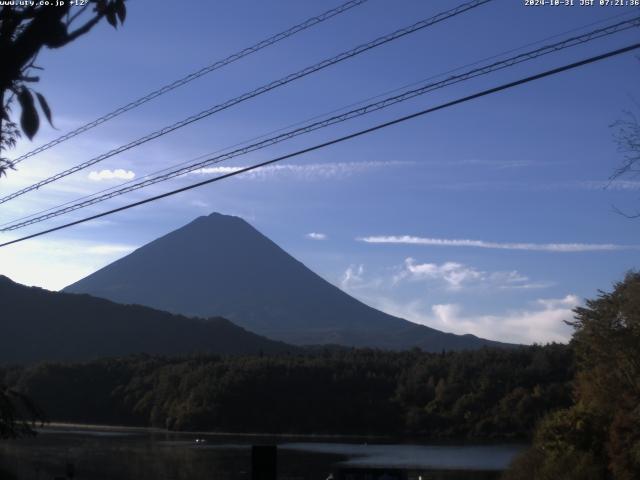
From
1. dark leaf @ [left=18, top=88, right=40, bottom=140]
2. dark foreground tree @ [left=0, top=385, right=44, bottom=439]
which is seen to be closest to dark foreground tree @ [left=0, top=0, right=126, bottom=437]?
dark leaf @ [left=18, top=88, right=40, bottom=140]

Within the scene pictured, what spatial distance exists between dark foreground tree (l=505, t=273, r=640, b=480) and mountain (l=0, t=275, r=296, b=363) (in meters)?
85.3

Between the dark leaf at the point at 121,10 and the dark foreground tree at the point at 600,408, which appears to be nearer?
the dark leaf at the point at 121,10

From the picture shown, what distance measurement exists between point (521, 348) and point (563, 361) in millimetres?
10982

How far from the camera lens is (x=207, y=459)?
4703cm

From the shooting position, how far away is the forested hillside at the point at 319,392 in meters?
72.9

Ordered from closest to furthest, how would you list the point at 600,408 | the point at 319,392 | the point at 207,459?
1. the point at 600,408
2. the point at 207,459
3. the point at 319,392

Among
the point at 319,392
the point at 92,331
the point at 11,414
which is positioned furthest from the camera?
the point at 92,331

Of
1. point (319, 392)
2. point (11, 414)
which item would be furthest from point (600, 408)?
point (319, 392)

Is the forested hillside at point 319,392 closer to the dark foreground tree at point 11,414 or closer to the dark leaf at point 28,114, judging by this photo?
the dark foreground tree at point 11,414

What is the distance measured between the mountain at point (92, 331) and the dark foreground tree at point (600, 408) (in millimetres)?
85337

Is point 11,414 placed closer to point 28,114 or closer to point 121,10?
point 28,114

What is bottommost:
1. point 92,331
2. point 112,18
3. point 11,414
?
point 11,414

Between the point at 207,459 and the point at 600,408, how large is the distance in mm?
23128

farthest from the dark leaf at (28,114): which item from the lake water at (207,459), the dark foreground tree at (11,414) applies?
the lake water at (207,459)
